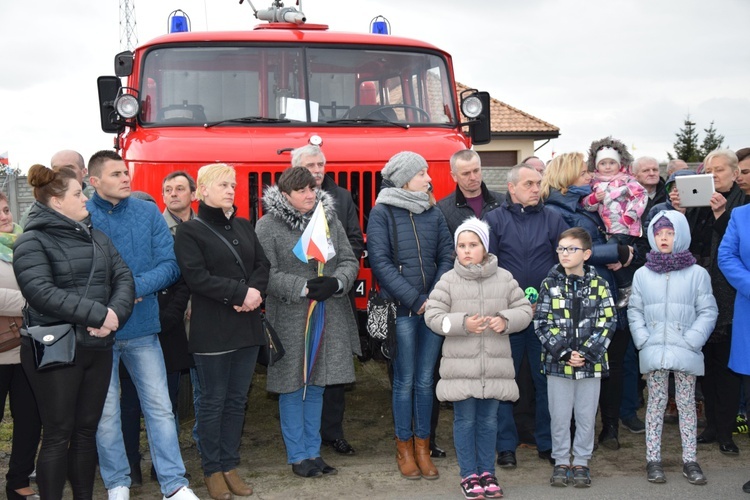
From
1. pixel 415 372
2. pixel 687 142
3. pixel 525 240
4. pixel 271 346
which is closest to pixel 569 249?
pixel 525 240

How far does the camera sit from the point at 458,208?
5586mm

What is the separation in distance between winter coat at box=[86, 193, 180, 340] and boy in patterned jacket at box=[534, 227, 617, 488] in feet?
7.16

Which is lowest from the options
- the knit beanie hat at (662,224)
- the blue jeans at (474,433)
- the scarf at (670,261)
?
the blue jeans at (474,433)

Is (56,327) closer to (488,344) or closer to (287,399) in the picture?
(287,399)

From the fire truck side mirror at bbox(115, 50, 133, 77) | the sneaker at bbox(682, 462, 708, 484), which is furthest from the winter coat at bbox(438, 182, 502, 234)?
the fire truck side mirror at bbox(115, 50, 133, 77)

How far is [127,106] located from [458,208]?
8.87 ft

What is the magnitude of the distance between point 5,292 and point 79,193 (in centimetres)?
70

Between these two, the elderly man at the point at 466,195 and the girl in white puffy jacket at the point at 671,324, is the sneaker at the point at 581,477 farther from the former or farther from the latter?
the elderly man at the point at 466,195

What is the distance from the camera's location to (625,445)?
5.79 m

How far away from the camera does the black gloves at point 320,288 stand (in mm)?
4875

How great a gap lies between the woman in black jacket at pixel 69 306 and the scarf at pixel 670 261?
3.08 m

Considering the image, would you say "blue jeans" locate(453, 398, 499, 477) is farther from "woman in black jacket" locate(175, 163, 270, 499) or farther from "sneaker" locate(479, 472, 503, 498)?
"woman in black jacket" locate(175, 163, 270, 499)

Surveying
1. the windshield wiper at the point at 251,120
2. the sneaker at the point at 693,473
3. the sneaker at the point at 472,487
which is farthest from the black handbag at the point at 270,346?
the sneaker at the point at 693,473

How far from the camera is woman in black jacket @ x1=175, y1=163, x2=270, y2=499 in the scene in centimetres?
455
